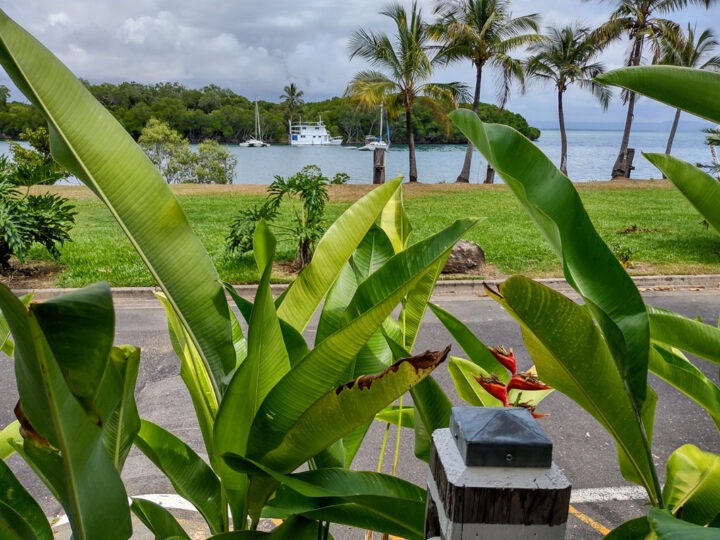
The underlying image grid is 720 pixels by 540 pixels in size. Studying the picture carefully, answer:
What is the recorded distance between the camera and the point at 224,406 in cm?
101

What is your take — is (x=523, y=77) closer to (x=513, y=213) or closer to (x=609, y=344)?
(x=513, y=213)

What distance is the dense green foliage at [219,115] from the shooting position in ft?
70.3

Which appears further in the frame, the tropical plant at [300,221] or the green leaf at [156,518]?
the tropical plant at [300,221]

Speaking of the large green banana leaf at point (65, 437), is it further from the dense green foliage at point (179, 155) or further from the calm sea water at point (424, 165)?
the dense green foliage at point (179, 155)

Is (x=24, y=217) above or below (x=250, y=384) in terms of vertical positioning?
below

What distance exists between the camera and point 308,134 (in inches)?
2383

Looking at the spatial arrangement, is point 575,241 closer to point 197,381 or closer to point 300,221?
point 197,381

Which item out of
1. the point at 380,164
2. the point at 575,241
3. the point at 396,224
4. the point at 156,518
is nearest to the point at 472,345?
the point at 396,224

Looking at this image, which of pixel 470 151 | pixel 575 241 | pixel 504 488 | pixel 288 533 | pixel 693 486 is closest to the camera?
pixel 504 488

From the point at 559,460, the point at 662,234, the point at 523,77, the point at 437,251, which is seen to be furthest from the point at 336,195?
the point at 437,251

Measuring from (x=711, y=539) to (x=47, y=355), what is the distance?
2.63 feet

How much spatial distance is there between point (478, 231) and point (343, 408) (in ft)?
36.3

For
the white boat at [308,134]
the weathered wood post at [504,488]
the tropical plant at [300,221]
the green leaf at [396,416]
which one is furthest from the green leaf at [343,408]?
the white boat at [308,134]

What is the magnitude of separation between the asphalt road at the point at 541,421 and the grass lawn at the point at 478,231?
6.63 ft
